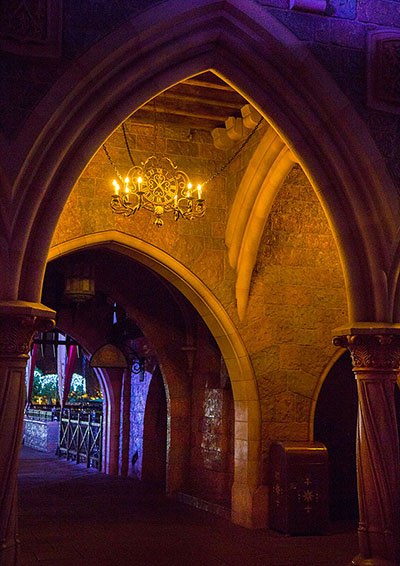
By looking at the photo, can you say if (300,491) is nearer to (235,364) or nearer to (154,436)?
(235,364)

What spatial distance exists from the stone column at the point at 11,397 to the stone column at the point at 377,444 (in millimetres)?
2082

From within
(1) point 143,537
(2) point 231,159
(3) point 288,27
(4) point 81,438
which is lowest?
(1) point 143,537

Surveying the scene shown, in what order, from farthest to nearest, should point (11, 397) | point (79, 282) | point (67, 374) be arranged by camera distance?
1. point (67, 374)
2. point (79, 282)
3. point (11, 397)

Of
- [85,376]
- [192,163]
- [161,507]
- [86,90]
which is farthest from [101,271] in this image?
[85,376]

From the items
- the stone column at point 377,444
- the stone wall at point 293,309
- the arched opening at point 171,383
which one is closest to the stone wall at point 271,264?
the stone wall at point 293,309

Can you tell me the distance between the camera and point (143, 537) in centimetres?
679

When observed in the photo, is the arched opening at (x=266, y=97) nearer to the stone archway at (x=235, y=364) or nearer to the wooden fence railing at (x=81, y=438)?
the stone archway at (x=235, y=364)

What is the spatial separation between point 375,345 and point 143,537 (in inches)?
120

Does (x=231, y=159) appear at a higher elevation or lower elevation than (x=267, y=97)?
higher

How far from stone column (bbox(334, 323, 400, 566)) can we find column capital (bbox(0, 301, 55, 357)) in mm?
2053

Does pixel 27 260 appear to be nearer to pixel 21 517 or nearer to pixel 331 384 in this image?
pixel 21 517

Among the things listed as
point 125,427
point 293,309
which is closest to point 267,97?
point 293,309

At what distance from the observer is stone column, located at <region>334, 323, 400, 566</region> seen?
4.80 metres

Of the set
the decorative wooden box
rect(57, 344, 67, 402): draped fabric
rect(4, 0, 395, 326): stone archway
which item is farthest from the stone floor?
rect(57, 344, 67, 402): draped fabric
